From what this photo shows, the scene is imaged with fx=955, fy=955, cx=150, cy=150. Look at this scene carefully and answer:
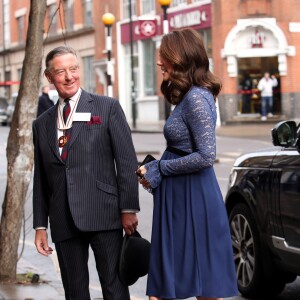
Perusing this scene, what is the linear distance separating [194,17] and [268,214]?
3428 centimetres

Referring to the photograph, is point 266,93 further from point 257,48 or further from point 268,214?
point 268,214

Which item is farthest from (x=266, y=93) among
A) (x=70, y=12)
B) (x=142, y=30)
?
(x=70, y=12)

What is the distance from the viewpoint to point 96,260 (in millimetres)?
5457

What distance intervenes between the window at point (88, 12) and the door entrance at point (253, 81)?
14.8m

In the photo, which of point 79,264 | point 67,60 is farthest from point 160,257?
point 67,60

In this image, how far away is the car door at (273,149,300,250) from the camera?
6.98 m

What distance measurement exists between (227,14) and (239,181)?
31784 mm

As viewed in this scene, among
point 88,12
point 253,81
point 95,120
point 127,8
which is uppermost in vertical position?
point 88,12

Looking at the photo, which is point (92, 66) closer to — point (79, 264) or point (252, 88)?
point (252, 88)

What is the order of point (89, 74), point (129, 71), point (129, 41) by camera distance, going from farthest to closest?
point (89, 74) → point (129, 71) → point (129, 41)

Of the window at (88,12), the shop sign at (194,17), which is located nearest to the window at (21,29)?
the window at (88,12)

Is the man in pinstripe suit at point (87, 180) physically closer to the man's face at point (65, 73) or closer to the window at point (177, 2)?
the man's face at point (65, 73)

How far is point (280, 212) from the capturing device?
723 centimetres

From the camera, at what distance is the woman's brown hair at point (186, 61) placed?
502 centimetres
